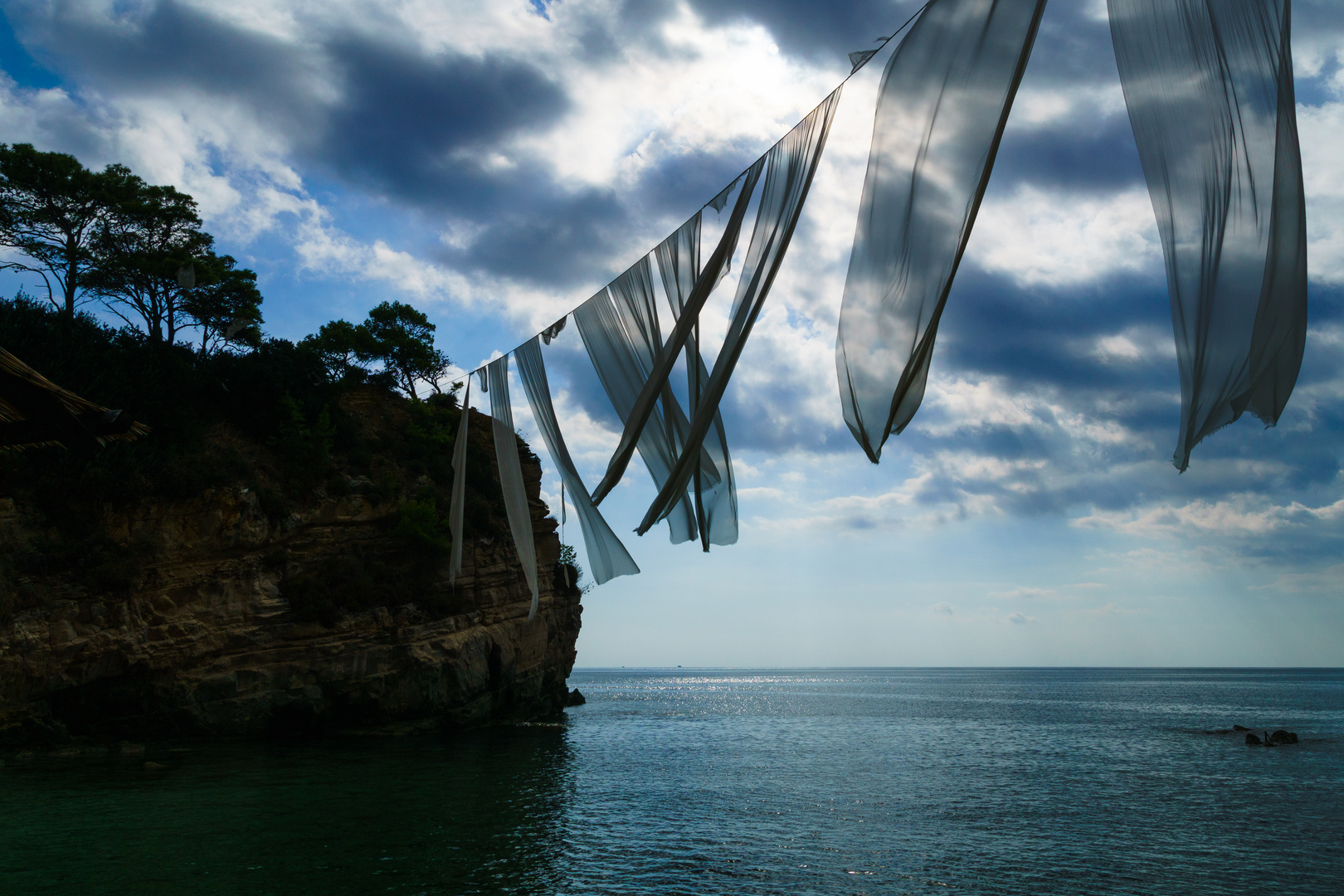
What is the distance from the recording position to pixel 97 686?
2066 cm

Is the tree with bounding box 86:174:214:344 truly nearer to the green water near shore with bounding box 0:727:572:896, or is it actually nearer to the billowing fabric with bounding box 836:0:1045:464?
the green water near shore with bounding box 0:727:572:896

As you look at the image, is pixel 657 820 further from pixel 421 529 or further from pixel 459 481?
pixel 421 529

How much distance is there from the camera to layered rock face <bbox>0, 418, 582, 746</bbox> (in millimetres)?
20109

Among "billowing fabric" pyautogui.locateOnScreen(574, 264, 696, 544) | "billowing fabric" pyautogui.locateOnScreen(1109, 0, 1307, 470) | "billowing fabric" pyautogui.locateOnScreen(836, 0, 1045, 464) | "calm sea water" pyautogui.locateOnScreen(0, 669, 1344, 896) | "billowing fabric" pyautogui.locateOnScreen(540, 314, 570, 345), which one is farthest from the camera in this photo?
"calm sea water" pyautogui.locateOnScreen(0, 669, 1344, 896)

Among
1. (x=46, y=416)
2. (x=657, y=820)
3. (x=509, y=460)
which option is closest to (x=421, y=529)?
(x=657, y=820)

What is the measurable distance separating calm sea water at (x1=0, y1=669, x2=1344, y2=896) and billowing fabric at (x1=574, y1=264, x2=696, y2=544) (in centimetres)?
686

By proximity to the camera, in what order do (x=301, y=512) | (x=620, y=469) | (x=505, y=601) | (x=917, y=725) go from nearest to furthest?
(x=620, y=469), (x=301, y=512), (x=505, y=601), (x=917, y=725)

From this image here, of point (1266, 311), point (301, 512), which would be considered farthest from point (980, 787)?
point (301, 512)

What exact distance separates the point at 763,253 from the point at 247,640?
2301cm

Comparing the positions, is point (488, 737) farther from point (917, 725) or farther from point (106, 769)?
point (917, 725)

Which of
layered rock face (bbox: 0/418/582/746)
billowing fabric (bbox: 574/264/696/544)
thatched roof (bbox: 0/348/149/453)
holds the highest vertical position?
billowing fabric (bbox: 574/264/696/544)

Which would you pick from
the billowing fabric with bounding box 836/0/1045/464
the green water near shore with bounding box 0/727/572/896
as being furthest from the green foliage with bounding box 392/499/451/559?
the billowing fabric with bounding box 836/0/1045/464

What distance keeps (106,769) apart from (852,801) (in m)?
17.6

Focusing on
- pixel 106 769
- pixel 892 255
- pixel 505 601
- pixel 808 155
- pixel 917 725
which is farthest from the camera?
pixel 917 725
